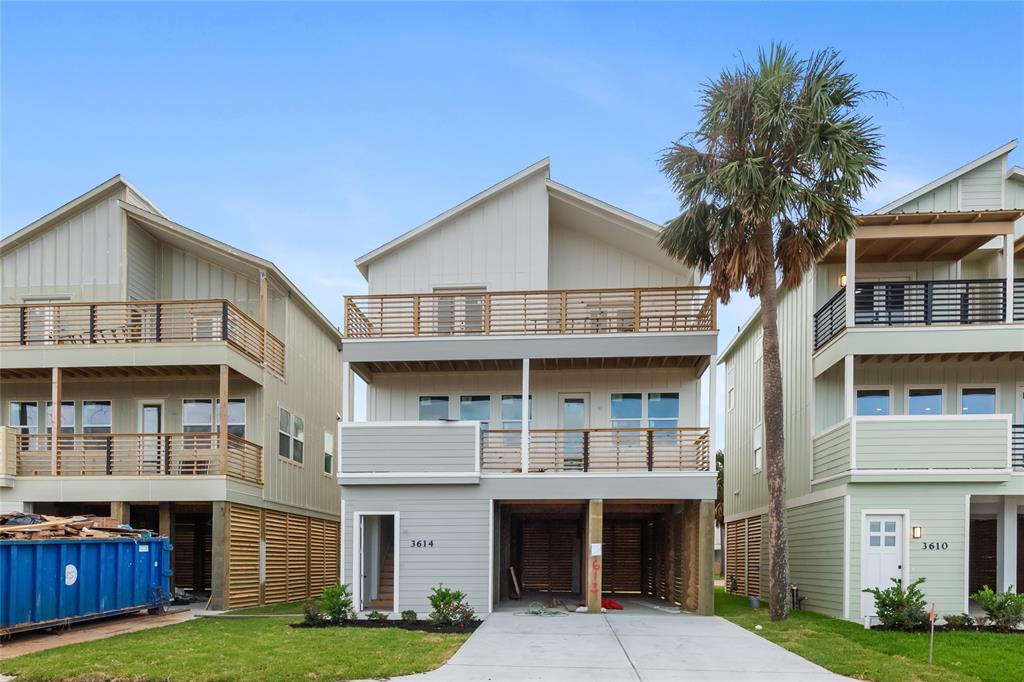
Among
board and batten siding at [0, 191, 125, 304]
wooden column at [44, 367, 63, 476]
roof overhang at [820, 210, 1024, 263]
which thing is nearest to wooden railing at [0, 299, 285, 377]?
board and batten siding at [0, 191, 125, 304]

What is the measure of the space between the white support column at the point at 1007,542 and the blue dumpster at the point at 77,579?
18.3 metres

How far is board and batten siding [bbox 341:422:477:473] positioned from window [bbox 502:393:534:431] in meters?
2.23

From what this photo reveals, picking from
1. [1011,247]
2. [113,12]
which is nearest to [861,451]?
[1011,247]

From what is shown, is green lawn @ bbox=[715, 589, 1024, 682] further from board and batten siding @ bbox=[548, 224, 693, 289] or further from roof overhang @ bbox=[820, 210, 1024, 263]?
board and batten siding @ bbox=[548, 224, 693, 289]

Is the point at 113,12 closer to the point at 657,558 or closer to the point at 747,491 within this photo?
the point at 657,558

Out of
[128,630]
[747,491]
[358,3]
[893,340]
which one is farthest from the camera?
[747,491]

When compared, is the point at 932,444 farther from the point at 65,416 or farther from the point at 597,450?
the point at 65,416

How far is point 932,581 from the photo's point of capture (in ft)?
60.4

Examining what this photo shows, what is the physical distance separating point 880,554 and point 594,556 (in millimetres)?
6021

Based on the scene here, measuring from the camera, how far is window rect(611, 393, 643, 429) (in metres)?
21.8

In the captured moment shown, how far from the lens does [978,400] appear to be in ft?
70.0

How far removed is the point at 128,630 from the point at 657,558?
14062 millimetres

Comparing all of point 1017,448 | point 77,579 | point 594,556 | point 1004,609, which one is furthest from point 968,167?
point 77,579

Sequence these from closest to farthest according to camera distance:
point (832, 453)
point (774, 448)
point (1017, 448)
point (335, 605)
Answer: point (335, 605) < point (774, 448) < point (1017, 448) < point (832, 453)
